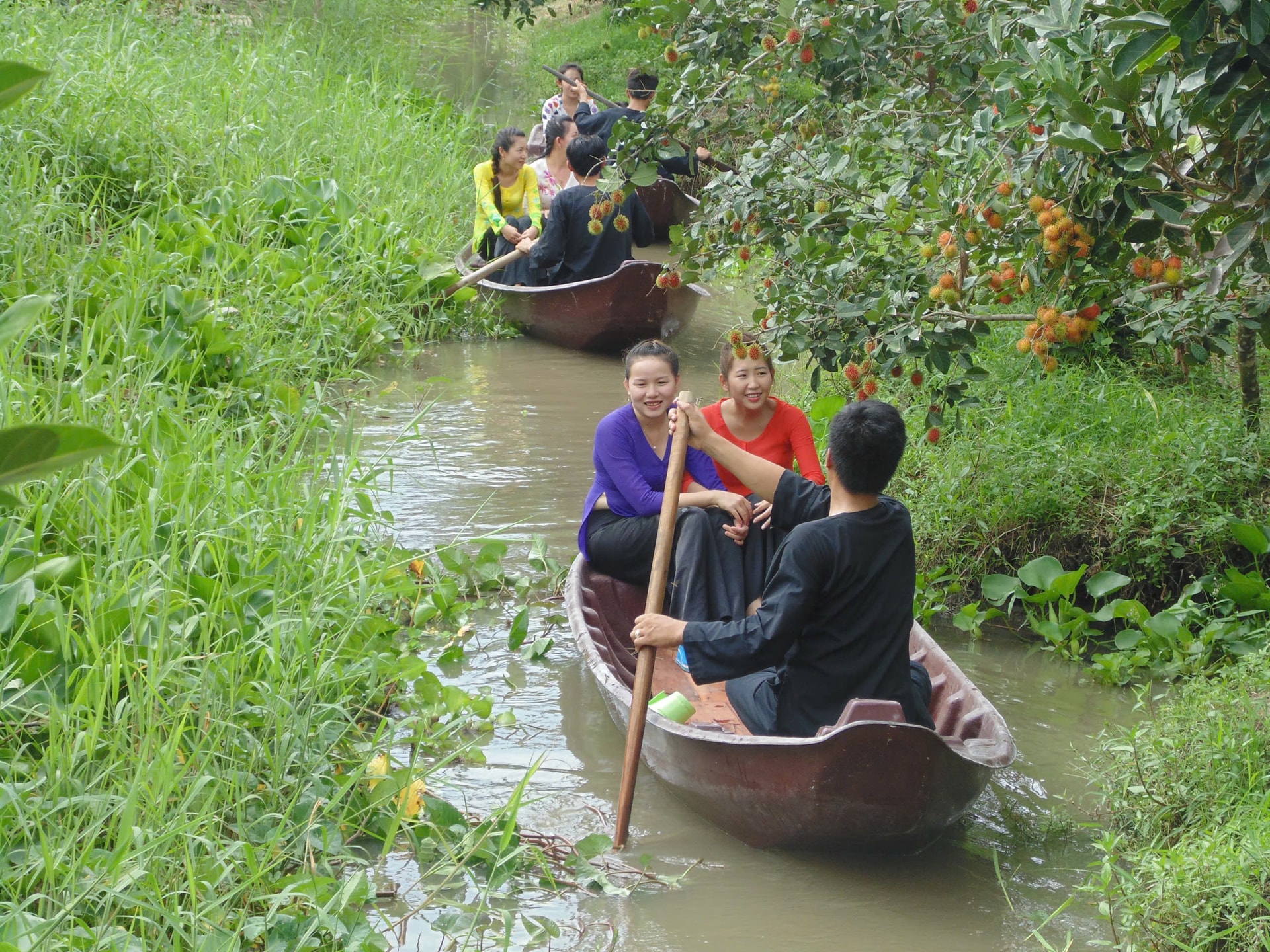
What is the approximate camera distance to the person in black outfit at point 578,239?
8703mm

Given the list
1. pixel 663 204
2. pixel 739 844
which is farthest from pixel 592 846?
pixel 663 204

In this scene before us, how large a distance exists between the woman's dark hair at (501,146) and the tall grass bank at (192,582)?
150 centimetres

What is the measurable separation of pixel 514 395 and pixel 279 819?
5.09m

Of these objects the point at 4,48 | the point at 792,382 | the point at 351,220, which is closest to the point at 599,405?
the point at 792,382

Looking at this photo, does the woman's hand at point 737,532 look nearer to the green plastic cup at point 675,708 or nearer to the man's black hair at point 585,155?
the green plastic cup at point 675,708

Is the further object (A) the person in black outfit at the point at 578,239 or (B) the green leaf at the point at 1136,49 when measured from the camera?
(A) the person in black outfit at the point at 578,239

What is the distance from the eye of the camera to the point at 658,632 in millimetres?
3738

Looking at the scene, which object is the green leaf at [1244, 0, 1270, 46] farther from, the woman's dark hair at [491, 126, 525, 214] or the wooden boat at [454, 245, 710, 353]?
the woman's dark hair at [491, 126, 525, 214]

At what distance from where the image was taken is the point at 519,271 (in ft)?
30.4

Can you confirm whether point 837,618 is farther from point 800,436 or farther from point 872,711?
point 800,436

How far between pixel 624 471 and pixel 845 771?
1.91 m

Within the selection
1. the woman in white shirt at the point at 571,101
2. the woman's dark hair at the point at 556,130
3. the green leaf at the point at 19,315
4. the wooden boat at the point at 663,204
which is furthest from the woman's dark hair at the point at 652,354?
the wooden boat at the point at 663,204

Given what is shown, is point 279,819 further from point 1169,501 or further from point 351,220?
point 351,220

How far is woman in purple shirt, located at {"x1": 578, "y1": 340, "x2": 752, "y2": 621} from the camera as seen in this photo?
4.61m
